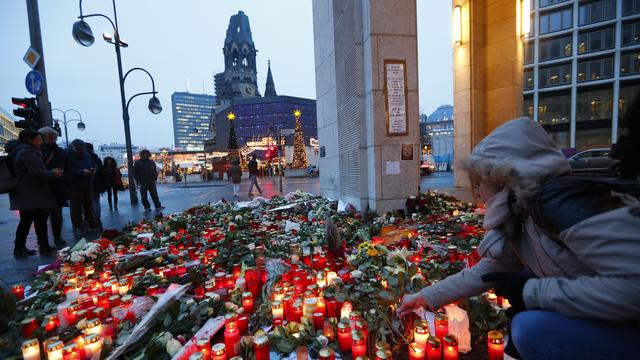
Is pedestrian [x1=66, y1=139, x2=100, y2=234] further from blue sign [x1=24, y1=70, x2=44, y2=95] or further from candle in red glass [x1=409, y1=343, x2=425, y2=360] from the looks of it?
candle in red glass [x1=409, y1=343, x2=425, y2=360]

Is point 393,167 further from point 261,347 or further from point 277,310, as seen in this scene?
point 261,347

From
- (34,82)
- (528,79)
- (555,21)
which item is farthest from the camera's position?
(528,79)

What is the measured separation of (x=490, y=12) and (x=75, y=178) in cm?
1382

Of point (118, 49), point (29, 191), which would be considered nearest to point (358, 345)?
point (29, 191)

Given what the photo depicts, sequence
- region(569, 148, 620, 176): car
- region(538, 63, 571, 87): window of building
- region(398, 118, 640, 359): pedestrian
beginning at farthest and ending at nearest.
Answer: region(538, 63, 571, 87): window of building < region(569, 148, 620, 176): car < region(398, 118, 640, 359): pedestrian

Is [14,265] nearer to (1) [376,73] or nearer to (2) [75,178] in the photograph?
(2) [75,178]

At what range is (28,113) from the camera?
6891 millimetres

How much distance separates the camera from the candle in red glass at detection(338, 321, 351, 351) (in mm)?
2090

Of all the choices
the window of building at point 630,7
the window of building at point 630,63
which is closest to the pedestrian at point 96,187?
the window of building at point 630,63

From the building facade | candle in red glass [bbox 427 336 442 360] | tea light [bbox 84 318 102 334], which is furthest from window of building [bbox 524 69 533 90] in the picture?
the building facade

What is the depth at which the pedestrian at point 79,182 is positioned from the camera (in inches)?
254

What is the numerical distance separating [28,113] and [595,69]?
49093 mm

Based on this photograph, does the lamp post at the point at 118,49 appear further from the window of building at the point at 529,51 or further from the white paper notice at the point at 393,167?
the window of building at the point at 529,51

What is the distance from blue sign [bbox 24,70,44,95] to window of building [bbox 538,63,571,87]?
Result: 47066 millimetres
